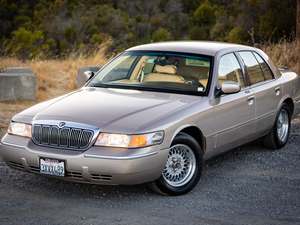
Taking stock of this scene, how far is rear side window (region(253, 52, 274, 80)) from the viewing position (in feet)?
26.9

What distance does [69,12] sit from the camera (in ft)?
160

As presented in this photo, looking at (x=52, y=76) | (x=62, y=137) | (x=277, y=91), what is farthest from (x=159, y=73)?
(x=52, y=76)

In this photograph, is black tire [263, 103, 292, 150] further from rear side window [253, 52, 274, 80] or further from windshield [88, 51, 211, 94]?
windshield [88, 51, 211, 94]

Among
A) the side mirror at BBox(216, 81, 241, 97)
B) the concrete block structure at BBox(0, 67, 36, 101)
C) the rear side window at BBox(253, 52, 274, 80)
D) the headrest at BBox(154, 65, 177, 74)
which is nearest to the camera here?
the side mirror at BBox(216, 81, 241, 97)

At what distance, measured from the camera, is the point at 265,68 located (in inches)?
326

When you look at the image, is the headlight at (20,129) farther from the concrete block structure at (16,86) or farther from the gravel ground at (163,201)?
the concrete block structure at (16,86)

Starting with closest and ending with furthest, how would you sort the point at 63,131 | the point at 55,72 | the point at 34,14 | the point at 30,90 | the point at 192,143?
the point at 63,131 < the point at 192,143 < the point at 30,90 < the point at 55,72 < the point at 34,14

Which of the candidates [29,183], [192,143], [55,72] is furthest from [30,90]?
Result: [192,143]

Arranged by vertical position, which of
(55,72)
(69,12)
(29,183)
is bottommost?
(69,12)

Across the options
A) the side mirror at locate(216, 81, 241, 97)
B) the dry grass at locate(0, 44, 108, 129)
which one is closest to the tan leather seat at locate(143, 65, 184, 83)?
the side mirror at locate(216, 81, 241, 97)

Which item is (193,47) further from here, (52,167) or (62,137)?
(52,167)

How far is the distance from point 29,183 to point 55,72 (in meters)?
8.83

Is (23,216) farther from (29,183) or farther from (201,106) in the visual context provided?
(201,106)

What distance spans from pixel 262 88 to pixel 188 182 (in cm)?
204
